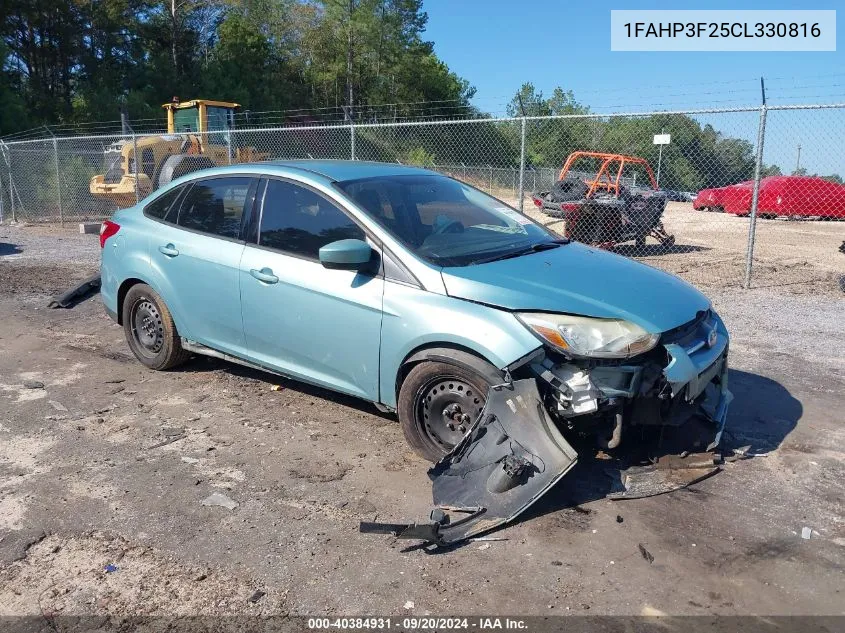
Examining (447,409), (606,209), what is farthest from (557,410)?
(606,209)

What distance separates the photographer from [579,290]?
3.79m

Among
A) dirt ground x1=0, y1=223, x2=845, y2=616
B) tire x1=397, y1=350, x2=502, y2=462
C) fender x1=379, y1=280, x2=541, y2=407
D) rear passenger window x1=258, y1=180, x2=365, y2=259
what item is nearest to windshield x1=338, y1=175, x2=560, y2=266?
rear passenger window x1=258, y1=180, x2=365, y2=259

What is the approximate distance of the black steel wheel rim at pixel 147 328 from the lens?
18.3 ft

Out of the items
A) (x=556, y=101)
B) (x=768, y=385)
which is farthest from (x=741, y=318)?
(x=556, y=101)

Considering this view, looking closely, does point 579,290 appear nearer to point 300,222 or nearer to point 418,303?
point 418,303

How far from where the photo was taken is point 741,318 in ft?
25.1

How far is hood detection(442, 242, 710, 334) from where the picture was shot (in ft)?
12.0

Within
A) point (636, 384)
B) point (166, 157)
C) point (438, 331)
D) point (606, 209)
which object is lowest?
point (636, 384)

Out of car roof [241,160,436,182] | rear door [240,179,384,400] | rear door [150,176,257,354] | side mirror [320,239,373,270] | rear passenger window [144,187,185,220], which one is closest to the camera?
side mirror [320,239,373,270]

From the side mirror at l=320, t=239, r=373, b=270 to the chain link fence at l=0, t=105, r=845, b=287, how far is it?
6043 mm

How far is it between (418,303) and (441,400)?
0.53 meters

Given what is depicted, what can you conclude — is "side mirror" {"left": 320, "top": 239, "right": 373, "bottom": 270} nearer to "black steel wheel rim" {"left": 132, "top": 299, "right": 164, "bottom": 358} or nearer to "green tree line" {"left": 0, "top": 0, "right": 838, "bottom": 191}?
"black steel wheel rim" {"left": 132, "top": 299, "right": 164, "bottom": 358}

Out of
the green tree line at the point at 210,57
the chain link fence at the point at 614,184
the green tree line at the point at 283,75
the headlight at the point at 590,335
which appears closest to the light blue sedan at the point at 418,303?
the headlight at the point at 590,335

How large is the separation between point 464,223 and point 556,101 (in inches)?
1952
